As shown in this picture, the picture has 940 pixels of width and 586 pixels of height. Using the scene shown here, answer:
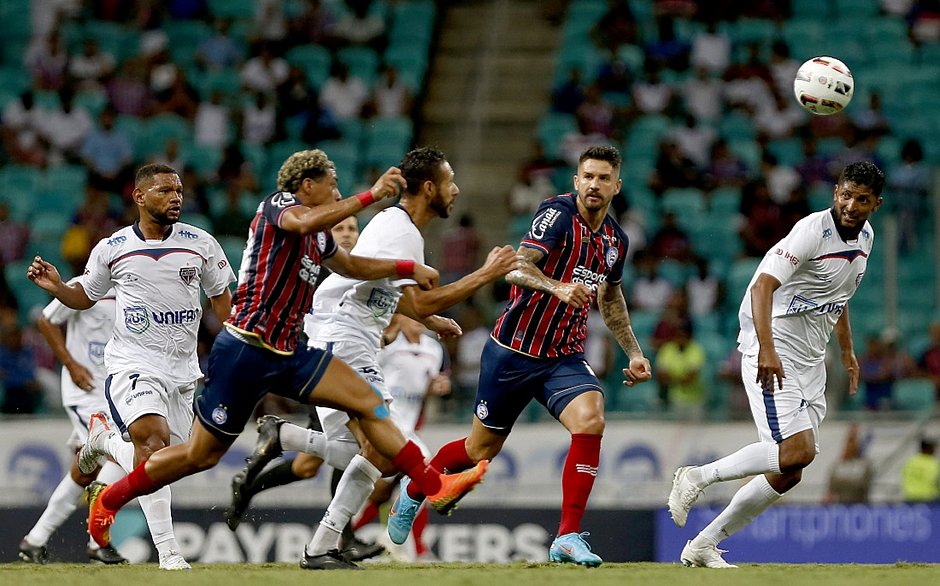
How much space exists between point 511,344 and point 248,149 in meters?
11.9

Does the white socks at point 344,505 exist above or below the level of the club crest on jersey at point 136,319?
below

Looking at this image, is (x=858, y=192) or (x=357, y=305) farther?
(x=357, y=305)

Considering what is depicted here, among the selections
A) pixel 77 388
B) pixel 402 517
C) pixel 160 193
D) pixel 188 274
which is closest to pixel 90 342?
pixel 77 388

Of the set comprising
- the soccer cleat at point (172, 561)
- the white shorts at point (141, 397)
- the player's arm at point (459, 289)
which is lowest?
the soccer cleat at point (172, 561)

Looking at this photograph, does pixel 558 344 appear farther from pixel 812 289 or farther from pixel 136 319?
pixel 136 319

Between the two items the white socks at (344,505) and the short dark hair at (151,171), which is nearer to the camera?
the white socks at (344,505)

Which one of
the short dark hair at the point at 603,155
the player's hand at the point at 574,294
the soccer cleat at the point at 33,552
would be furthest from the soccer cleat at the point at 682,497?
the soccer cleat at the point at 33,552

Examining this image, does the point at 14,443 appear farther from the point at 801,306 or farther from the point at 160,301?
the point at 801,306

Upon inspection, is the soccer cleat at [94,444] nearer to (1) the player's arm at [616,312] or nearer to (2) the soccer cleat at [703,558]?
(1) the player's arm at [616,312]

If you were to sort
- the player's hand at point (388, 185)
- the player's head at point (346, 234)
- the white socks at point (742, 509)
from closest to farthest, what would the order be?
the player's hand at point (388, 185) < the white socks at point (742, 509) < the player's head at point (346, 234)

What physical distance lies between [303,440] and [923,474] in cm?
735

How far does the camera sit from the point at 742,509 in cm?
1029

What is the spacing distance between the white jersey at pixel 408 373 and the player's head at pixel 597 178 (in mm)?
3472

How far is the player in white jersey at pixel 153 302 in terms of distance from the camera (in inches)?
406
